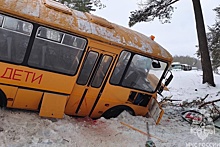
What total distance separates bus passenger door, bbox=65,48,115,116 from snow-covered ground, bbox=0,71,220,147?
355 millimetres

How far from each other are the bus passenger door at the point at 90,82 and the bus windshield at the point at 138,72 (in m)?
0.34

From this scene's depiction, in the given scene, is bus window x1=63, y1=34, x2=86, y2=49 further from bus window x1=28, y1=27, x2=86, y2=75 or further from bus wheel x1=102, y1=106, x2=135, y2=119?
bus wheel x1=102, y1=106, x2=135, y2=119

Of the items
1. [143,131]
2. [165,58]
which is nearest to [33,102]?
[143,131]

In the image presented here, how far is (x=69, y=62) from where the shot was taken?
19.5ft

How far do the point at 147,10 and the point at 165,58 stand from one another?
713 centimetres

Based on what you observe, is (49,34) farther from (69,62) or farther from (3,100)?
(3,100)

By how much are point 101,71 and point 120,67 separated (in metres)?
0.58

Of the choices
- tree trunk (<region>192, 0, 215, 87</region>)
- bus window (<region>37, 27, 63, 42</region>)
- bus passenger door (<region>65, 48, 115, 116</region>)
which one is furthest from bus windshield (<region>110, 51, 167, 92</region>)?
tree trunk (<region>192, 0, 215, 87</region>)

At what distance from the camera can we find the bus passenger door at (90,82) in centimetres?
616

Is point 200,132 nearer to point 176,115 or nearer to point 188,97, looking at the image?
point 176,115

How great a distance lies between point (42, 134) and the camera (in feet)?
17.0

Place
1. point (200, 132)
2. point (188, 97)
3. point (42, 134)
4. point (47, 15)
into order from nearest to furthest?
point (42, 134)
point (47, 15)
point (200, 132)
point (188, 97)

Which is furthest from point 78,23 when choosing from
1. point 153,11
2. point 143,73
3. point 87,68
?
point 153,11

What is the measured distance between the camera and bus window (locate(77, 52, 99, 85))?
20.0 feet
